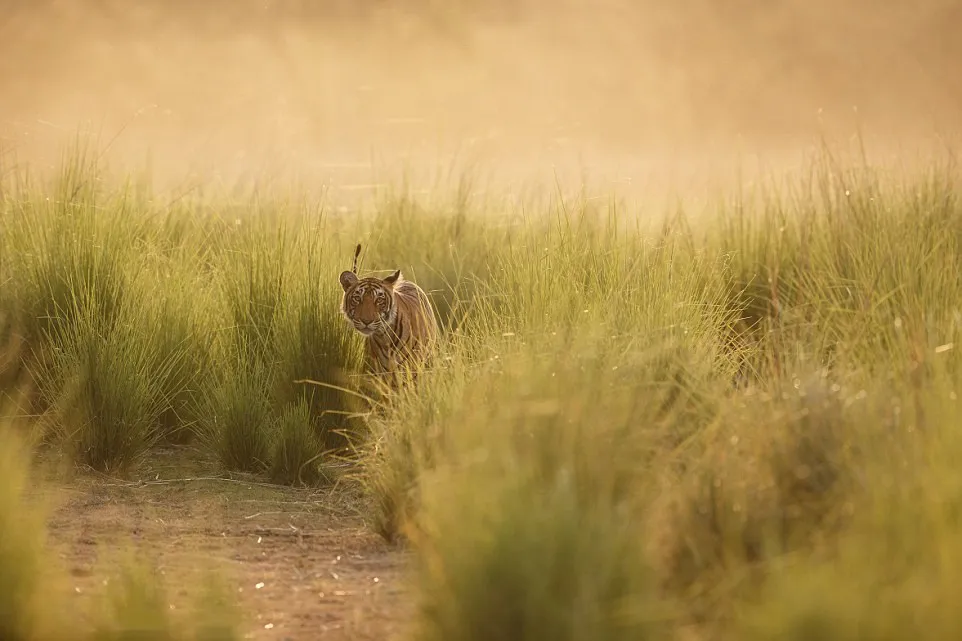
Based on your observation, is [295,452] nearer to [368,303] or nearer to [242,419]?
[242,419]

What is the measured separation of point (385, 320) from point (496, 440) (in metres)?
2.52

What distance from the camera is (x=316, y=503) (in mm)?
5496

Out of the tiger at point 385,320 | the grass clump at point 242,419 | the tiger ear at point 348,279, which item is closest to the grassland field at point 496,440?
the grass clump at point 242,419

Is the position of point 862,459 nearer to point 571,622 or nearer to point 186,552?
point 571,622

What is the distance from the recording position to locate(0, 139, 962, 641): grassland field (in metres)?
3.16

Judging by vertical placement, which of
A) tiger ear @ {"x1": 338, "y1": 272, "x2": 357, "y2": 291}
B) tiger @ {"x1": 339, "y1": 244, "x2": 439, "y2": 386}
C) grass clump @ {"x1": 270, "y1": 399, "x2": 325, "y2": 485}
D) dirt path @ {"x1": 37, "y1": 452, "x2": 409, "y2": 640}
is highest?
tiger ear @ {"x1": 338, "y1": 272, "x2": 357, "y2": 291}

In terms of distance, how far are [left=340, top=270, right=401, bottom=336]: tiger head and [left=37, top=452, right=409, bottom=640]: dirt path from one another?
31.0 inches

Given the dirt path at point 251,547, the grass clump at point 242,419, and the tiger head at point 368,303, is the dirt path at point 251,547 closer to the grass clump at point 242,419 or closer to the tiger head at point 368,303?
the grass clump at point 242,419

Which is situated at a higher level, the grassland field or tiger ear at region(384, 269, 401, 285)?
tiger ear at region(384, 269, 401, 285)

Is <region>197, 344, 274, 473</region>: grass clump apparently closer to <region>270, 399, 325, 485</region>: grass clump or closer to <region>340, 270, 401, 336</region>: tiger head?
<region>270, 399, 325, 485</region>: grass clump

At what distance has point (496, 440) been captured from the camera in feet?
11.6

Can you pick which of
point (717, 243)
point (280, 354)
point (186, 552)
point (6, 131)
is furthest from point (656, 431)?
point (6, 131)

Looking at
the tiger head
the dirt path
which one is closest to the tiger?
the tiger head

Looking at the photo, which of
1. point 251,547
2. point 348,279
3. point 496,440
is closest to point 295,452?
point 348,279
